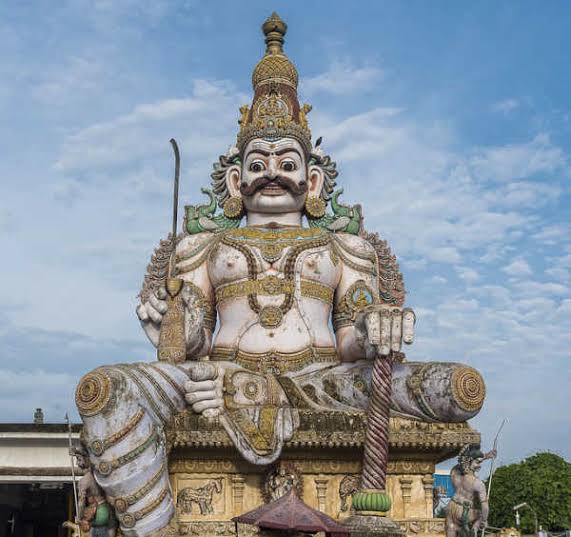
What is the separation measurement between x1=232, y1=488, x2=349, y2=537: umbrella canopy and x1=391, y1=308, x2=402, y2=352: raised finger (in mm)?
2048

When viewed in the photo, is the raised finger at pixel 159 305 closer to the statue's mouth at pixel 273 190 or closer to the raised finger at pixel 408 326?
the statue's mouth at pixel 273 190

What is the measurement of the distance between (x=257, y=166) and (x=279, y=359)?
3.20 meters

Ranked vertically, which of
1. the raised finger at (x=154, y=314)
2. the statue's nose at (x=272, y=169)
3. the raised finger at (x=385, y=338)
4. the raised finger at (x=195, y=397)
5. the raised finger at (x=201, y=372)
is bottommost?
the raised finger at (x=195, y=397)

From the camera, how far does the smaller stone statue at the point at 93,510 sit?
32.6 ft

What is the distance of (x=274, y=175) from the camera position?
13398 mm

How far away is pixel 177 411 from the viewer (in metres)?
10.4

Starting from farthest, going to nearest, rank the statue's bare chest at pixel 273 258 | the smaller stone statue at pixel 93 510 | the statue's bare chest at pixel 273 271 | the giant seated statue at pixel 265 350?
1. the statue's bare chest at pixel 273 258
2. the statue's bare chest at pixel 273 271
3. the smaller stone statue at pixel 93 510
4. the giant seated statue at pixel 265 350

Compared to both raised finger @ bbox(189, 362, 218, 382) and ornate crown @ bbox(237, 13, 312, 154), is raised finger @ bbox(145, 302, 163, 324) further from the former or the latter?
ornate crown @ bbox(237, 13, 312, 154)

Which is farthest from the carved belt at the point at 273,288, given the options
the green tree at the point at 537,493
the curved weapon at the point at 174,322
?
the green tree at the point at 537,493

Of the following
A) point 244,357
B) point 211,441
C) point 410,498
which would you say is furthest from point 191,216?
point 410,498

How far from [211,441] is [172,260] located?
10.6 ft

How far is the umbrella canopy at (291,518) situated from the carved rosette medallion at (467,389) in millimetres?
2103

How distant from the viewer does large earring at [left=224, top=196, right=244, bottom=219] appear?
45.9ft

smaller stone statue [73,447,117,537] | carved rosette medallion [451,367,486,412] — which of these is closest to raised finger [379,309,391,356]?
carved rosette medallion [451,367,486,412]
